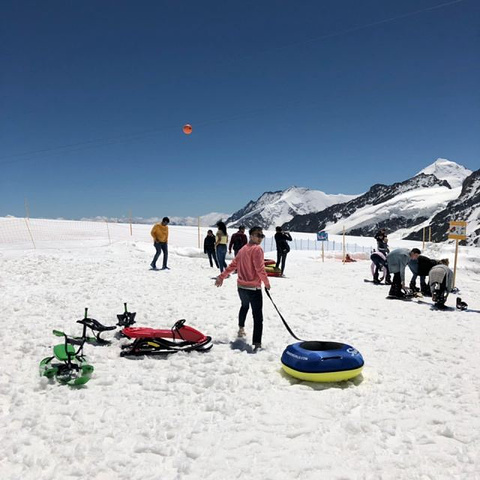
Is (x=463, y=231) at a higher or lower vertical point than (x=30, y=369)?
higher

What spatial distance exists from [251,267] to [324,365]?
2128 millimetres

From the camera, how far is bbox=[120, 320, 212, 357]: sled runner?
20.0ft

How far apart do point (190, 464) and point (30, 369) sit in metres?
3.06

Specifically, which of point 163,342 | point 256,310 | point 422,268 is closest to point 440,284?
point 422,268

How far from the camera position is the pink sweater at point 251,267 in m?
6.57

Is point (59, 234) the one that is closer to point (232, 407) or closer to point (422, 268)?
point (422, 268)

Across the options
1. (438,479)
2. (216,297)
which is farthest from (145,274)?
(438,479)

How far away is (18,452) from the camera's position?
11.7ft

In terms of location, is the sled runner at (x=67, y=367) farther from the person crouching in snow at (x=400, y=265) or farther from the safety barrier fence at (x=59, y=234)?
the safety barrier fence at (x=59, y=234)

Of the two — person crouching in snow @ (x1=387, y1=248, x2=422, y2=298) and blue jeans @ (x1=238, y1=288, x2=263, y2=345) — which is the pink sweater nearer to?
blue jeans @ (x1=238, y1=288, x2=263, y2=345)

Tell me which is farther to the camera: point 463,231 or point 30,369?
point 463,231

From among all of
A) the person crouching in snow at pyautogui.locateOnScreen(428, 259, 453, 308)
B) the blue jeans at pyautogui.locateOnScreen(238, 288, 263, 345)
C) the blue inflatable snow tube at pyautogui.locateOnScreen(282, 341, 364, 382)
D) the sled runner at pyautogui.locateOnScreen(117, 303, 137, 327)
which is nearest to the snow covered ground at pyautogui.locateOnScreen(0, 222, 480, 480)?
the blue inflatable snow tube at pyautogui.locateOnScreen(282, 341, 364, 382)

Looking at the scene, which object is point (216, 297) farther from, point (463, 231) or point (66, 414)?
point (463, 231)

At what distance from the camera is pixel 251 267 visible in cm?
662
